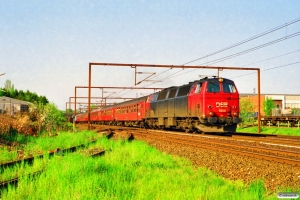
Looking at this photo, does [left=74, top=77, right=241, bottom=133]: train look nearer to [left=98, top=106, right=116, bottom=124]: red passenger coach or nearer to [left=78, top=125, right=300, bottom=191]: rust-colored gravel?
[left=78, top=125, right=300, bottom=191]: rust-colored gravel

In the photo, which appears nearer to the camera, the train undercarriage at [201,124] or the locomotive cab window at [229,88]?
the train undercarriage at [201,124]

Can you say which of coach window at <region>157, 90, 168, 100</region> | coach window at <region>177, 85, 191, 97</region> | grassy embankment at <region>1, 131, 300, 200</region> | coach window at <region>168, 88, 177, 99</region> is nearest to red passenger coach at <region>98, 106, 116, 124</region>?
coach window at <region>157, 90, 168, 100</region>

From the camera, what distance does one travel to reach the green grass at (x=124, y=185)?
6160mm

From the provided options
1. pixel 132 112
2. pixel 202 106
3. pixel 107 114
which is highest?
pixel 202 106

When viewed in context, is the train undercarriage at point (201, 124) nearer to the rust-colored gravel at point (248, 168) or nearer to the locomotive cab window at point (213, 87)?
the locomotive cab window at point (213, 87)

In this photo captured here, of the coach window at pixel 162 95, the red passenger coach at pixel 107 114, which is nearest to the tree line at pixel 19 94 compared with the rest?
the red passenger coach at pixel 107 114

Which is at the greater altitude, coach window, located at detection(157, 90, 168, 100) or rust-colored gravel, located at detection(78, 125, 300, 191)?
coach window, located at detection(157, 90, 168, 100)

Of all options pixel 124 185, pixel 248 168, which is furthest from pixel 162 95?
pixel 124 185

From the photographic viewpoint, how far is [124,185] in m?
6.95

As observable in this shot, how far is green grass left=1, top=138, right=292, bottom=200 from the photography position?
6.16 meters

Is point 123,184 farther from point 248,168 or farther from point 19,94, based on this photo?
point 19,94

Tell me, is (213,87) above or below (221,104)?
above

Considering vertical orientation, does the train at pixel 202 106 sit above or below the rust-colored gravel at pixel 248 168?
above

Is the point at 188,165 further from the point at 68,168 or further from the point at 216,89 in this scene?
the point at 216,89
